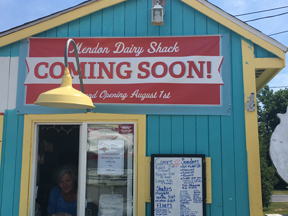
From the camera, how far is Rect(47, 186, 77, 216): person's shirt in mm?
5188

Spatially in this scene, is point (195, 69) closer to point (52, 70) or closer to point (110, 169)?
point (110, 169)

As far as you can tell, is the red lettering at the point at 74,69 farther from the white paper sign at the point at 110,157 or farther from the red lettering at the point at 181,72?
the red lettering at the point at 181,72

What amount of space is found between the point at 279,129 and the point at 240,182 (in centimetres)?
94

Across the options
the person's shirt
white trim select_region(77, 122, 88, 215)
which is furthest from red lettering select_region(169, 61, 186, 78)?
the person's shirt

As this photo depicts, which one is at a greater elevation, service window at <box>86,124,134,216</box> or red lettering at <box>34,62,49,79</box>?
red lettering at <box>34,62,49,79</box>

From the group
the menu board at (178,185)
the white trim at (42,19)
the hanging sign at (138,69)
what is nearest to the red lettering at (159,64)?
the hanging sign at (138,69)

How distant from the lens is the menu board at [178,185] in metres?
4.46

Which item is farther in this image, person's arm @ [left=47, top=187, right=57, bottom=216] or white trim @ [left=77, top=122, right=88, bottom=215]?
person's arm @ [left=47, top=187, right=57, bottom=216]

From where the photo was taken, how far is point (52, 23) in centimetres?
495

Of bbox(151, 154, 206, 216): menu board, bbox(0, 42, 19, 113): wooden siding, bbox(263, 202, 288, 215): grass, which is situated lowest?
bbox(263, 202, 288, 215): grass

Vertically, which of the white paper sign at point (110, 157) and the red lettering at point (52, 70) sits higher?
the red lettering at point (52, 70)

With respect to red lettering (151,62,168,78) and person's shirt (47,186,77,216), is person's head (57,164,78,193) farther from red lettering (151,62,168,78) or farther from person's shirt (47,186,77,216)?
red lettering (151,62,168,78)

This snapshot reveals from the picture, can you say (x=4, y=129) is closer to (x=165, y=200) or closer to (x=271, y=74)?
(x=165, y=200)

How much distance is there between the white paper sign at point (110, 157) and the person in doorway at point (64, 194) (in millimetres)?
1006
